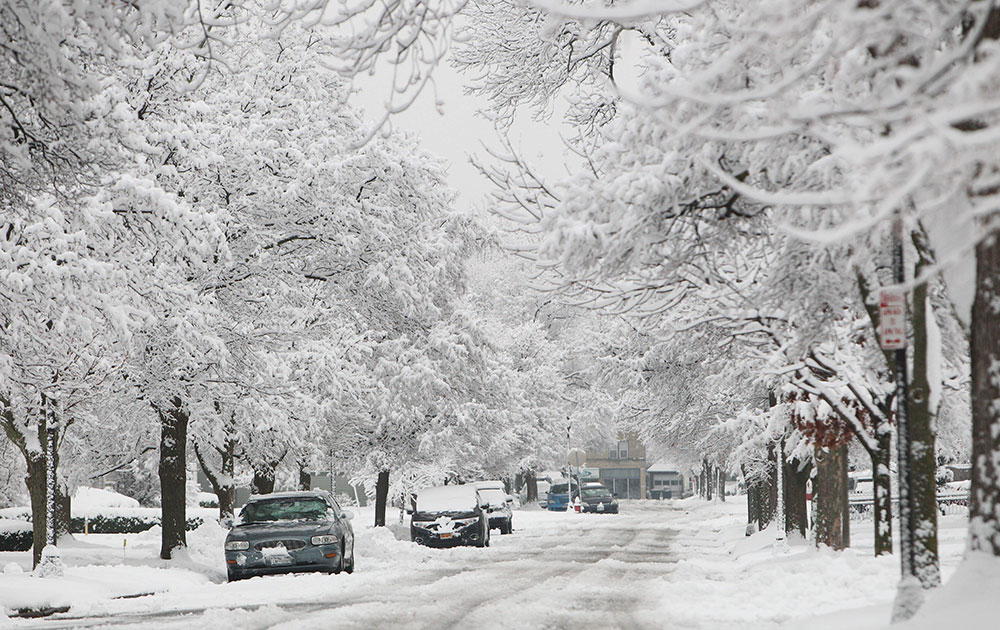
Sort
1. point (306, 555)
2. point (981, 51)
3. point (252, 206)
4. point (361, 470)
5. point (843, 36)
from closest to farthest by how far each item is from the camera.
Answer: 1. point (981, 51)
2. point (843, 36)
3. point (306, 555)
4. point (252, 206)
5. point (361, 470)

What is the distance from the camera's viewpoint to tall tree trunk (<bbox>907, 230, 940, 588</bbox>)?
9.04m

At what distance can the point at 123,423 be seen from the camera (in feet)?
82.0

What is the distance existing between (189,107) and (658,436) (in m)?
23.7

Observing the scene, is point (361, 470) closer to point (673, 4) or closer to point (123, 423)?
point (123, 423)

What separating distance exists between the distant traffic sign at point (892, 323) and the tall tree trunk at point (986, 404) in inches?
30.2

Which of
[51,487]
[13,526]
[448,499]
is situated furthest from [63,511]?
[448,499]

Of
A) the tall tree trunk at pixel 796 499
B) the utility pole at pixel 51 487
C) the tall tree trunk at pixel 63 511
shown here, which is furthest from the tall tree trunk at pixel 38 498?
the tall tree trunk at pixel 796 499

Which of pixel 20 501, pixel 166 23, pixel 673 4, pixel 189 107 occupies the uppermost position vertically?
pixel 189 107

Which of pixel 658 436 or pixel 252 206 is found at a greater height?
pixel 252 206

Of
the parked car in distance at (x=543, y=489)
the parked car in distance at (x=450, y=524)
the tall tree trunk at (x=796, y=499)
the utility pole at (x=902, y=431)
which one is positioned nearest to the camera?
the utility pole at (x=902, y=431)

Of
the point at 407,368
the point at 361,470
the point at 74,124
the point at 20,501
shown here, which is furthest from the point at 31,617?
the point at 20,501

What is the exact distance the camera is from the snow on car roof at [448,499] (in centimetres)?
3020

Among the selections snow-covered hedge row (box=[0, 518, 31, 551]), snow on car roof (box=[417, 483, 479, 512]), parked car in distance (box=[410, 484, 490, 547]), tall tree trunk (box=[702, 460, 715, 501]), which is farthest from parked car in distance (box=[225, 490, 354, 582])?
tall tree trunk (box=[702, 460, 715, 501])

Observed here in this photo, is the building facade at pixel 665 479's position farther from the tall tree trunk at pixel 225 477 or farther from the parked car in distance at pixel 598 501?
the tall tree trunk at pixel 225 477
